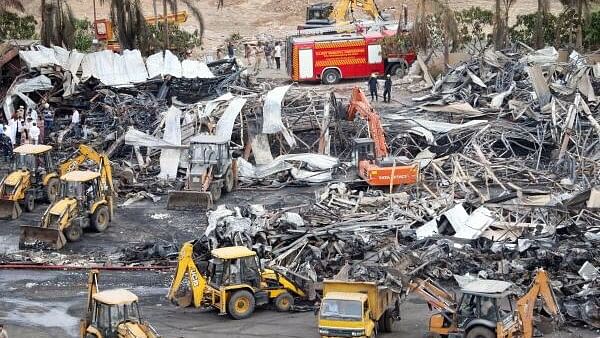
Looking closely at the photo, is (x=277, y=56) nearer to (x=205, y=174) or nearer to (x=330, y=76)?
(x=330, y=76)

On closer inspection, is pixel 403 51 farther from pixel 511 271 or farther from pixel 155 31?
pixel 511 271

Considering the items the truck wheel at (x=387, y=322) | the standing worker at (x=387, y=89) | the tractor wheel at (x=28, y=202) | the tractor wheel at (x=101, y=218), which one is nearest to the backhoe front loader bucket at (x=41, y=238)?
the tractor wheel at (x=101, y=218)

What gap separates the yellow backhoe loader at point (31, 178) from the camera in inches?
1400

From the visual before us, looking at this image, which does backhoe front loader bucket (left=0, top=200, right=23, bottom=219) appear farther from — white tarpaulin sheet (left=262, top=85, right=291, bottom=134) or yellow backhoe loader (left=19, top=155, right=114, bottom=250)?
white tarpaulin sheet (left=262, top=85, right=291, bottom=134)

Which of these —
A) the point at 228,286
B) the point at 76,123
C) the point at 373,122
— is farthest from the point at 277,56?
the point at 228,286

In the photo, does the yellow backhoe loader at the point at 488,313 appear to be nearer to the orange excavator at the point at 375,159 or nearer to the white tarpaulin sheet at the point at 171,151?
the orange excavator at the point at 375,159

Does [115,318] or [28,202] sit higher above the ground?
[115,318]

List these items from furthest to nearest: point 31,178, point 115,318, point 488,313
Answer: point 31,178 → point 488,313 → point 115,318

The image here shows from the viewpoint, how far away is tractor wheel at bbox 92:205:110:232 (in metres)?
33.5

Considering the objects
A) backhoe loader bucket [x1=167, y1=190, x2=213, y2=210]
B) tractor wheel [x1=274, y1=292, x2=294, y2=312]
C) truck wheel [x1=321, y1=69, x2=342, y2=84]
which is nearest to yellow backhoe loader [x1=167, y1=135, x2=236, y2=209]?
backhoe loader bucket [x1=167, y1=190, x2=213, y2=210]

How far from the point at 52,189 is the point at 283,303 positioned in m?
13.0

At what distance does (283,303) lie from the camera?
1040 inches

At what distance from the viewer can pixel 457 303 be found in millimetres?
23562

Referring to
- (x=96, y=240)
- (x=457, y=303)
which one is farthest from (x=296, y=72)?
(x=457, y=303)
